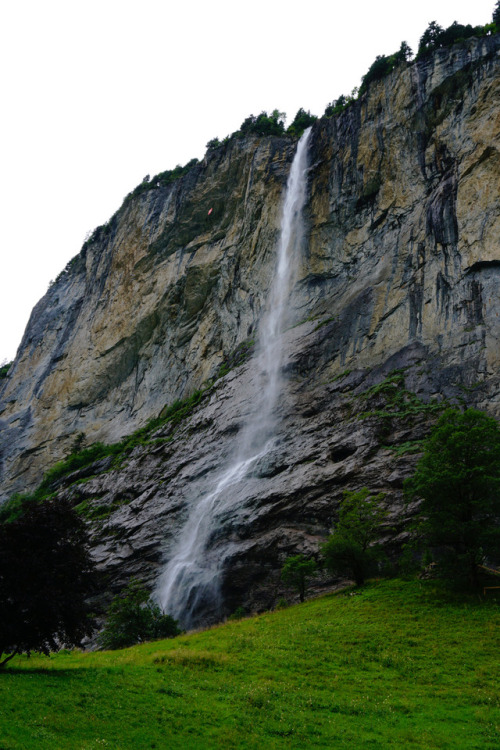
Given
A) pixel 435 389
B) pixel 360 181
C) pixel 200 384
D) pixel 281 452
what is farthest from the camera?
pixel 200 384

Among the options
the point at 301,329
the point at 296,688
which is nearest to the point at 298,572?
the point at 296,688

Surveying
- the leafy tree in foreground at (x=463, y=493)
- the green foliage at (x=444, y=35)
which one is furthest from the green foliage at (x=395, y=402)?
the green foliage at (x=444, y=35)

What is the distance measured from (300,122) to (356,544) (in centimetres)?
4928

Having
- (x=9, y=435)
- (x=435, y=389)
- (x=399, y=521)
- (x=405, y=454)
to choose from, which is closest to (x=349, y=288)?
(x=435, y=389)

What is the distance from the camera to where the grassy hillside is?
1000 centimetres

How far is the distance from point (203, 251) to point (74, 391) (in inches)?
860

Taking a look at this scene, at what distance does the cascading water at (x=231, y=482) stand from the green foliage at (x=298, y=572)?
4.39 meters

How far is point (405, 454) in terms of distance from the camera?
2558cm

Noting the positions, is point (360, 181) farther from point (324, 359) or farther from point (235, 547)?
point (235, 547)

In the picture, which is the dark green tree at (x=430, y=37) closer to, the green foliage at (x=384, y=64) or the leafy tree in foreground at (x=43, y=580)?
the green foliage at (x=384, y=64)

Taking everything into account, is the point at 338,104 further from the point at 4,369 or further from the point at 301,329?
the point at 4,369

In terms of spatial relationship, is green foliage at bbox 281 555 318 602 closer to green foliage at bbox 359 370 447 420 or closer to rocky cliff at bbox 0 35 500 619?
rocky cliff at bbox 0 35 500 619

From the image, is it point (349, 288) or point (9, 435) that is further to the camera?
point (9, 435)

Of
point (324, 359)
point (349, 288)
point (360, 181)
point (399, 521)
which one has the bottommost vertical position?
point (399, 521)
